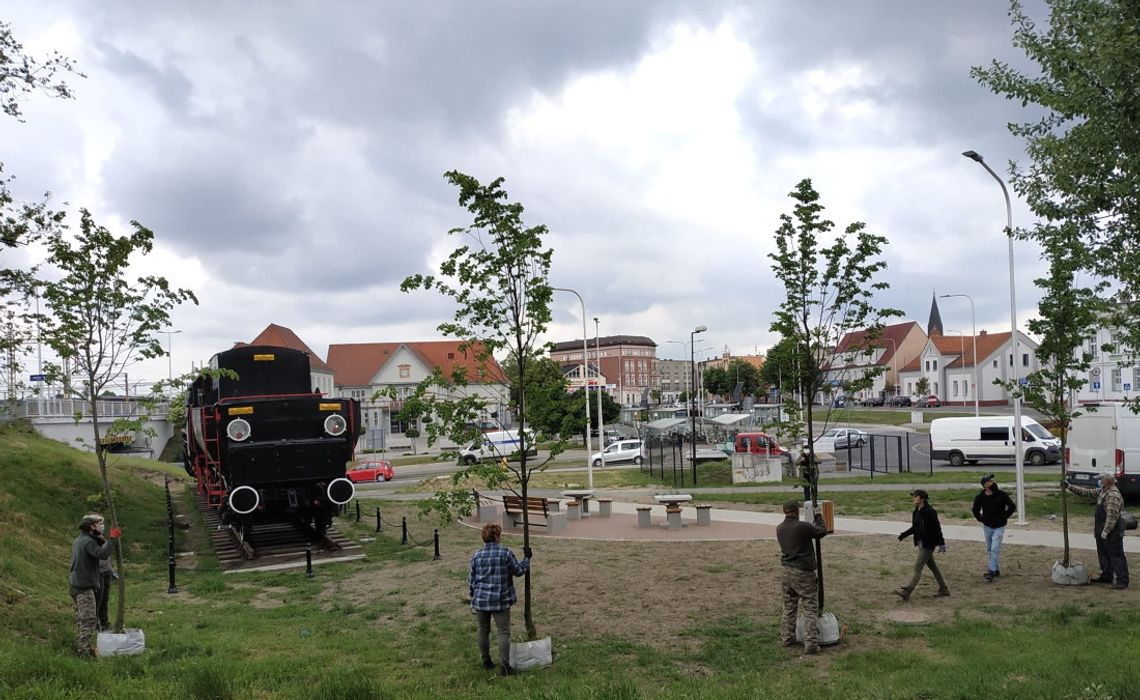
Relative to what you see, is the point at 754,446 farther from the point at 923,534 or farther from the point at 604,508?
the point at 923,534

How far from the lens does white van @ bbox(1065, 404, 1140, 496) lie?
758 inches

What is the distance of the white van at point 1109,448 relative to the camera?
19.2 meters

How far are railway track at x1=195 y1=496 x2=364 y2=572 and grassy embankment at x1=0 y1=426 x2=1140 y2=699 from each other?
1.71 m

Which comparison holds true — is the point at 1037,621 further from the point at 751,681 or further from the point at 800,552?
the point at 751,681

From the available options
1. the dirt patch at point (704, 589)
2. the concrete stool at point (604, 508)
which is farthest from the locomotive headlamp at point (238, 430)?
the concrete stool at point (604, 508)

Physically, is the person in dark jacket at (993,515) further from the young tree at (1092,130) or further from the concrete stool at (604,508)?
the concrete stool at (604,508)

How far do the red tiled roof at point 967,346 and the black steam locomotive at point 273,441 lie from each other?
87719mm

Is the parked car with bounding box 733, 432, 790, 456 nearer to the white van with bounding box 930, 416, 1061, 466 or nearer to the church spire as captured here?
the white van with bounding box 930, 416, 1061, 466

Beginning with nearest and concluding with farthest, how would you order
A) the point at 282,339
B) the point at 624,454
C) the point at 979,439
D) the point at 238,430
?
the point at 238,430 → the point at 979,439 → the point at 624,454 → the point at 282,339

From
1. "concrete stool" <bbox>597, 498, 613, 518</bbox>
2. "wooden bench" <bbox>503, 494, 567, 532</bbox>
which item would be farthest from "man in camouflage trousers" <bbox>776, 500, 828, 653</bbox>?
"concrete stool" <bbox>597, 498, 613, 518</bbox>

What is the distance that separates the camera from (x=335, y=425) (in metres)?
16.9

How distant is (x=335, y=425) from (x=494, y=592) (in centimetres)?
963

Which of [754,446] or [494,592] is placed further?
[754,446]

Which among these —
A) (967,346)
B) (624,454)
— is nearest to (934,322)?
(967,346)
